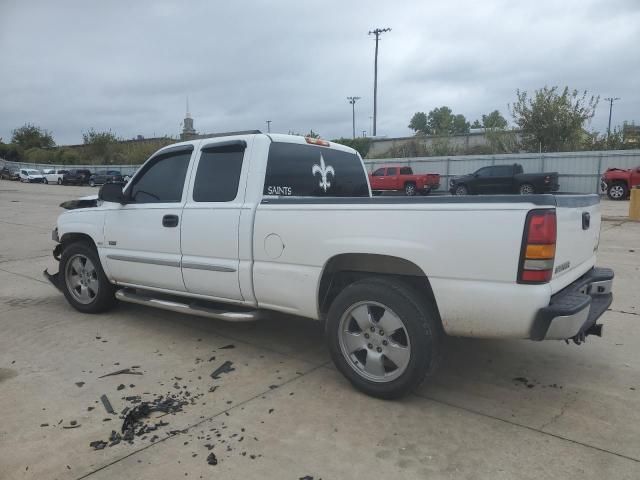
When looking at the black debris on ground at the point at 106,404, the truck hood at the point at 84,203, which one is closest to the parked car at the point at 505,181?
the truck hood at the point at 84,203

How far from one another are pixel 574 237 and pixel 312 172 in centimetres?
217

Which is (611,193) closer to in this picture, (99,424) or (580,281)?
(580,281)

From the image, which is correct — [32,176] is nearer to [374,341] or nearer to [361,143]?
[361,143]

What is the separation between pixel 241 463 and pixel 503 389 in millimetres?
1951

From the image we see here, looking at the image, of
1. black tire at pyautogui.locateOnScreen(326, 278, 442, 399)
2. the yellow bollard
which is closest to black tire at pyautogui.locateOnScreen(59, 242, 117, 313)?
black tire at pyautogui.locateOnScreen(326, 278, 442, 399)

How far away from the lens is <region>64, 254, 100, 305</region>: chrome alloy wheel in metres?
5.46

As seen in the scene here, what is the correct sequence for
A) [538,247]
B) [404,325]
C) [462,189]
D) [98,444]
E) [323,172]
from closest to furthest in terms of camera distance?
[538,247] → [98,444] → [404,325] → [323,172] → [462,189]

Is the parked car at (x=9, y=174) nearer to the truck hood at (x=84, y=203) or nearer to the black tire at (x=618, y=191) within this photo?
the black tire at (x=618, y=191)

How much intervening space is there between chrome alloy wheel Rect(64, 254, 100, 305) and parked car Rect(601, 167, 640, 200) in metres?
22.8

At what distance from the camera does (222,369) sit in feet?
13.2

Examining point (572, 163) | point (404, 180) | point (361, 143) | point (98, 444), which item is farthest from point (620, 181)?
point (361, 143)

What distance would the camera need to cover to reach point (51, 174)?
149 ft

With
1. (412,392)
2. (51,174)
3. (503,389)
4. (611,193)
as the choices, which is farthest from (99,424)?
(51,174)

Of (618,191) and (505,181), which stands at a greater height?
(505,181)
